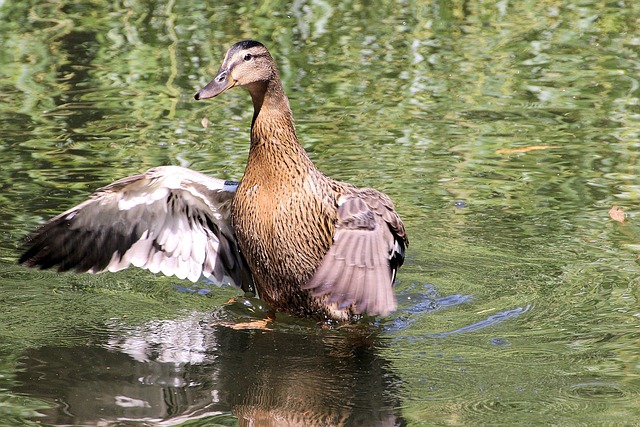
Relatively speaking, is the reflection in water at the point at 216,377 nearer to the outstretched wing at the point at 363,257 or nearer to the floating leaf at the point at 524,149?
the outstretched wing at the point at 363,257

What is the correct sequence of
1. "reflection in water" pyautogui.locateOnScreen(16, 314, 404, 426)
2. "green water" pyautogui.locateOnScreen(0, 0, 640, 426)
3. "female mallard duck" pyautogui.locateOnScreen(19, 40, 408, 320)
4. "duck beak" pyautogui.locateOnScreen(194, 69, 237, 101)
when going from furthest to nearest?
"female mallard duck" pyautogui.locateOnScreen(19, 40, 408, 320) < "duck beak" pyautogui.locateOnScreen(194, 69, 237, 101) < "green water" pyautogui.locateOnScreen(0, 0, 640, 426) < "reflection in water" pyautogui.locateOnScreen(16, 314, 404, 426)

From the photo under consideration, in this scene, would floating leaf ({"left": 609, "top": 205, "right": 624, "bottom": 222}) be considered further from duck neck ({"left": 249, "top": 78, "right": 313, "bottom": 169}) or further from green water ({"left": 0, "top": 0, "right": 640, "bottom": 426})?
duck neck ({"left": 249, "top": 78, "right": 313, "bottom": 169})

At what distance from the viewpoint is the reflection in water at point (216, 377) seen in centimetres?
586

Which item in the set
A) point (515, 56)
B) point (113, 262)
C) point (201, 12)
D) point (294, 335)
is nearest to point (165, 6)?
point (201, 12)

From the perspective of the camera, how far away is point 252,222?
23.7 feet

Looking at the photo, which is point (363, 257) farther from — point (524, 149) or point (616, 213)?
point (524, 149)

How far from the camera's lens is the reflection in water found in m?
5.86

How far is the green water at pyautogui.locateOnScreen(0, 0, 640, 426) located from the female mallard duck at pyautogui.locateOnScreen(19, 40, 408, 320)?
0.83ft

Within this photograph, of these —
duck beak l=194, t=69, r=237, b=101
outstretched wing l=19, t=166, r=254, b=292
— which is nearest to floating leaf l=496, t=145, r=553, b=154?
outstretched wing l=19, t=166, r=254, b=292

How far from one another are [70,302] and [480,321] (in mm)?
2760

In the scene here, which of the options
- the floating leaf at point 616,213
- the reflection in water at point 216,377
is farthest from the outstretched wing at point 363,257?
the floating leaf at point 616,213

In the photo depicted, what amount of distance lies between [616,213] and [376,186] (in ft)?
6.50

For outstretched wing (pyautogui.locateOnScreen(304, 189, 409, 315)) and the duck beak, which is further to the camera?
the duck beak

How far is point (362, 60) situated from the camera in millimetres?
12523
